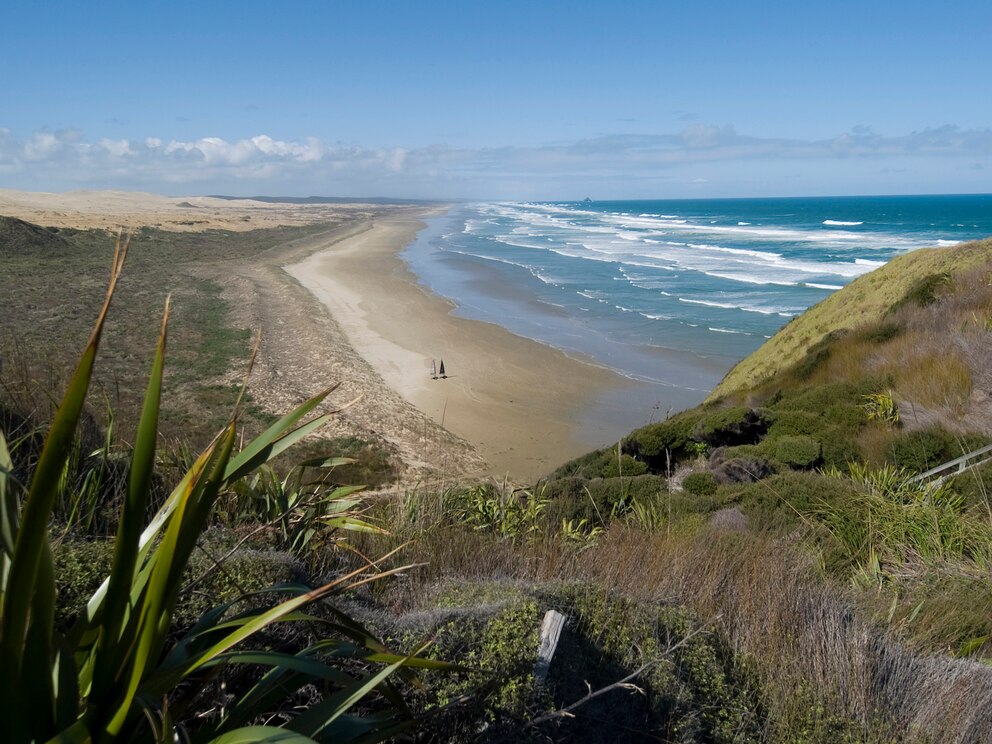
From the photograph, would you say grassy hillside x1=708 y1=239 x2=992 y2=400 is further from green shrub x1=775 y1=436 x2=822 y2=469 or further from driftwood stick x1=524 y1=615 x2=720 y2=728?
driftwood stick x1=524 y1=615 x2=720 y2=728

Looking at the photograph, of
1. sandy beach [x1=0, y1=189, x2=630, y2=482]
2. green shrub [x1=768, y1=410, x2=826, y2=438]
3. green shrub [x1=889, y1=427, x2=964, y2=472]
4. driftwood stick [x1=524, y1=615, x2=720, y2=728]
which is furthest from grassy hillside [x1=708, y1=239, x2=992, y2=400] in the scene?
driftwood stick [x1=524, y1=615, x2=720, y2=728]

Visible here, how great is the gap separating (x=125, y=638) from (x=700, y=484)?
6417mm

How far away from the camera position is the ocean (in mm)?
22609

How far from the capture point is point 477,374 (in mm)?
20656

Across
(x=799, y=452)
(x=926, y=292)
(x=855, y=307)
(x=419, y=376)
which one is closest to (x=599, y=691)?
(x=799, y=452)

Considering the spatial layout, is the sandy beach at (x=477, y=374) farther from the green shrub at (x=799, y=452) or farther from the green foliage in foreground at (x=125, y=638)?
the green foliage in foreground at (x=125, y=638)

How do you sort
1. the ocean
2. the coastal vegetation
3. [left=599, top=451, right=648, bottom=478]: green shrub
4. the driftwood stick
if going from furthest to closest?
the ocean < [left=599, top=451, right=648, bottom=478]: green shrub < the driftwood stick < the coastal vegetation

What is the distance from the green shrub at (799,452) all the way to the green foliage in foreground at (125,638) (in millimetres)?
7012

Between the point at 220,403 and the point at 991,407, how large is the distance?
12.8m

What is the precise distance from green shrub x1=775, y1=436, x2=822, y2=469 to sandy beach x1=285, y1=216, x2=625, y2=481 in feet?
10.1

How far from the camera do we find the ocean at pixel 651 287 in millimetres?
22609

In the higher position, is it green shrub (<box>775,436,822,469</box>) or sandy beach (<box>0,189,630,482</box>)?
green shrub (<box>775,436,822,469</box>)

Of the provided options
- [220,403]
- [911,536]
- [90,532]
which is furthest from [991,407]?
[220,403]

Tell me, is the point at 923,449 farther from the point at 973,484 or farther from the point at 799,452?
the point at 973,484
